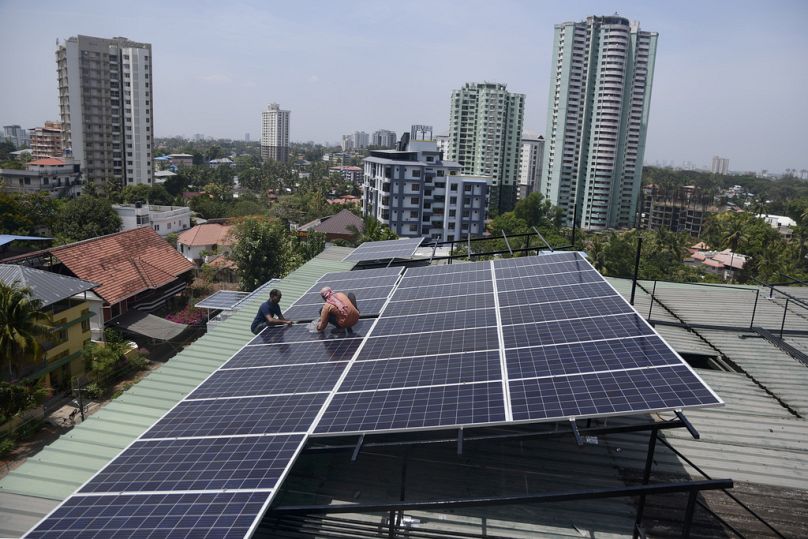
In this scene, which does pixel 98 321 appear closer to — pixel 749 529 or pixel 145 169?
pixel 749 529

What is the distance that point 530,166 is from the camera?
156 meters

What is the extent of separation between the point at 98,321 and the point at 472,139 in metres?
104

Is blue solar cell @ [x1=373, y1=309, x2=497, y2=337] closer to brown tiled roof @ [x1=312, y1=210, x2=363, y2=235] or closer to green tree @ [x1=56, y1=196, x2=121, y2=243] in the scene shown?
brown tiled roof @ [x1=312, y1=210, x2=363, y2=235]

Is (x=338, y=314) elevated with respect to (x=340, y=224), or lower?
elevated

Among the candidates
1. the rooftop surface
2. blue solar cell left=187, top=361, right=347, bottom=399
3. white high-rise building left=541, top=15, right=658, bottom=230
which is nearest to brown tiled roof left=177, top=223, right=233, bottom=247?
blue solar cell left=187, top=361, right=347, bottom=399

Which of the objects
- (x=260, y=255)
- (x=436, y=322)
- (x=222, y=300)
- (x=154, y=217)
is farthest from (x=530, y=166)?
(x=436, y=322)

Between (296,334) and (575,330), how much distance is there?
5.69 m

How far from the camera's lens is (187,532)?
543 centimetres

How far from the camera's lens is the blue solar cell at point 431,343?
969 centimetres

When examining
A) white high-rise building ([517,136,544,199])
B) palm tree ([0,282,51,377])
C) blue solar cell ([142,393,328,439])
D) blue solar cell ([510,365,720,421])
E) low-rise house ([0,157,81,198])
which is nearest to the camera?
blue solar cell ([510,365,720,421])

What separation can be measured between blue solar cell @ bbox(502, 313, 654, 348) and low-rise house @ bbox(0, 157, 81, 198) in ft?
317

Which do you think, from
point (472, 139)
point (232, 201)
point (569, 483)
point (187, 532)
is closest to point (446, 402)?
point (569, 483)

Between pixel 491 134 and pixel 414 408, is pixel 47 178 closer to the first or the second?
pixel 491 134

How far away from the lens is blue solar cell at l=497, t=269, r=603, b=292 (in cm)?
1308
